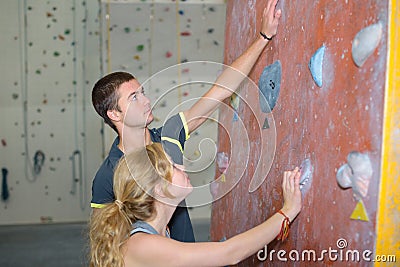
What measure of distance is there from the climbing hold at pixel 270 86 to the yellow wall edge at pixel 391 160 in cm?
61

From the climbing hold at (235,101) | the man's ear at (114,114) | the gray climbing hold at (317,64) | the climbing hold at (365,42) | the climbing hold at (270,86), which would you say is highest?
the climbing hold at (365,42)

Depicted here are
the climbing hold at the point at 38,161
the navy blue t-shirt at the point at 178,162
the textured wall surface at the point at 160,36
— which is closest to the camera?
the navy blue t-shirt at the point at 178,162

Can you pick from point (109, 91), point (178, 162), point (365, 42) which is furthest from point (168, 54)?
point (365, 42)

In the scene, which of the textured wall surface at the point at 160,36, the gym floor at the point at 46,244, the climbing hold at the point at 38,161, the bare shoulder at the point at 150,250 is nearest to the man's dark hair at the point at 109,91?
the bare shoulder at the point at 150,250

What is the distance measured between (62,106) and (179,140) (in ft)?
9.50

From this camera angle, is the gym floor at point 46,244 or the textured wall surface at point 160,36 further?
the textured wall surface at point 160,36

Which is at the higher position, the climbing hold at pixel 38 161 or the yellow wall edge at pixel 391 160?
the yellow wall edge at pixel 391 160

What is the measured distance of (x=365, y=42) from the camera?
45.9 inches

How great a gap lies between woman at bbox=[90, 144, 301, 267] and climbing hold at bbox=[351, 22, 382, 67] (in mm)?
437

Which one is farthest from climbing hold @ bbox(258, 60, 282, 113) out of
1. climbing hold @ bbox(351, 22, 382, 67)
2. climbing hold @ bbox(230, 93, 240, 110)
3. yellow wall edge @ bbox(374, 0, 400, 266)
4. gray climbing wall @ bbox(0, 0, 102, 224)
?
gray climbing wall @ bbox(0, 0, 102, 224)

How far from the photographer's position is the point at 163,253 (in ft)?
4.66

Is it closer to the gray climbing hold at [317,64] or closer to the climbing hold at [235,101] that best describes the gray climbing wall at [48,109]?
the climbing hold at [235,101]

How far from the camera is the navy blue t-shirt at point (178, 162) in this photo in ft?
6.36

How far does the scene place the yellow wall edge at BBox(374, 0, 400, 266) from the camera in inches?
42.7
